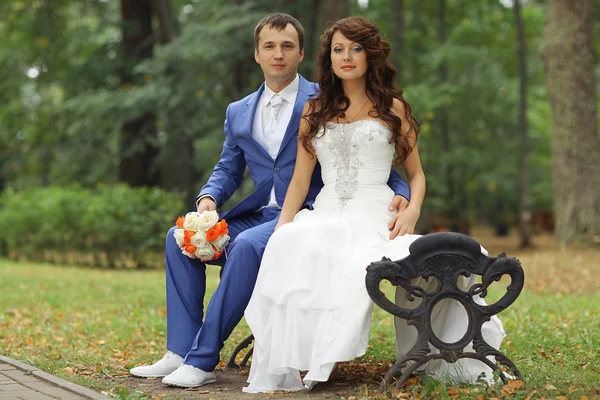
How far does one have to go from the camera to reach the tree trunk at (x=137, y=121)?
20.0 metres

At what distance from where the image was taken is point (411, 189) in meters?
5.26

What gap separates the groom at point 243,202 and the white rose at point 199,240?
18cm

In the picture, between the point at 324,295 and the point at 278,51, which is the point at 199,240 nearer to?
the point at 324,295

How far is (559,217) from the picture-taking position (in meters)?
16.8

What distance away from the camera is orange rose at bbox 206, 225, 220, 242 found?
16.8 ft

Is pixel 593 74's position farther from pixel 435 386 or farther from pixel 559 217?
pixel 435 386

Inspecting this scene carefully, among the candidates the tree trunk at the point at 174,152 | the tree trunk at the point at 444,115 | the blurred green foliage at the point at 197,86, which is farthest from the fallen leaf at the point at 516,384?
the tree trunk at the point at 444,115

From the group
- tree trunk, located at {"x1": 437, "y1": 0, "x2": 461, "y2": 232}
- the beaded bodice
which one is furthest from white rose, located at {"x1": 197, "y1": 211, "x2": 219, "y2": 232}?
tree trunk, located at {"x1": 437, "y1": 0, "x2": 461, "y2": 232}

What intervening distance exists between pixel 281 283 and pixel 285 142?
1.12 metres

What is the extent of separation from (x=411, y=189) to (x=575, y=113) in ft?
39.8

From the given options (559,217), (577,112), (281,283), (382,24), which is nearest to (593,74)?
(577,112)

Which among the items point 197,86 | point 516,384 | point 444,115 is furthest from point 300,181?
point 444,115

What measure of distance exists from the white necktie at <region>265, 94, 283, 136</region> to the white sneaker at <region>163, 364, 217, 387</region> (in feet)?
5.27

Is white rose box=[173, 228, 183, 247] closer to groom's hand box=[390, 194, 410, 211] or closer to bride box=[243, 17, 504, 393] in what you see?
bride box=[243, 17, 504, 393]
